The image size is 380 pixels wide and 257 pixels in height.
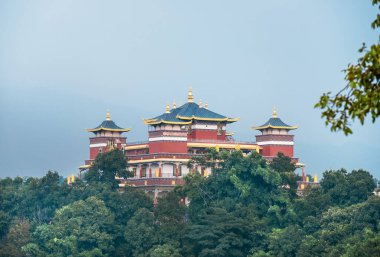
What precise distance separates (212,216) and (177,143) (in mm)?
12715

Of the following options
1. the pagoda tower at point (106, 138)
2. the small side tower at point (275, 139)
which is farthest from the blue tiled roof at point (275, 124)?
the pagoda tower at point (106, 138)

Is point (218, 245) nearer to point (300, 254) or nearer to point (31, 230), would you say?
point (300, 254)

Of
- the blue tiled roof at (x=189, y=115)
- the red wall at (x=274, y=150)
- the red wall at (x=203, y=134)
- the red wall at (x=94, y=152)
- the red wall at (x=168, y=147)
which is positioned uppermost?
the blue tiled roof at (x=189, y=115)

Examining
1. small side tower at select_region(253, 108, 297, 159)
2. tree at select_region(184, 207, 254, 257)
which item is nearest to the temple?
small side tower at select_region(253, 108, 297, 159)

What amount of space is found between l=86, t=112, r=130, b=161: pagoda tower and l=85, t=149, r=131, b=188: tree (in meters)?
6.76

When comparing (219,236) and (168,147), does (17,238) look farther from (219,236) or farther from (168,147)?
(219,236)

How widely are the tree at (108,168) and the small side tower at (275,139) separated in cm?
1073

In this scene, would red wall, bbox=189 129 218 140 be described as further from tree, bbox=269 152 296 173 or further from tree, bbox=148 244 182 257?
tree, bbox=148 244 182 257

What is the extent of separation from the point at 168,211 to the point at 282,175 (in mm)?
8237

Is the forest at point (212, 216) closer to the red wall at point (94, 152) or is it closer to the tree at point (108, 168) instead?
the tree at point (108, 168)

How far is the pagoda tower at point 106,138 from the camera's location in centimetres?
8481

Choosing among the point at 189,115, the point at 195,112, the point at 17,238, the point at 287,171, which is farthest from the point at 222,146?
the point at 17,238

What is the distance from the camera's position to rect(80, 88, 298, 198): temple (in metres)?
79.6

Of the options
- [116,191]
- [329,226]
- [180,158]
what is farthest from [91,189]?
[329,226]
